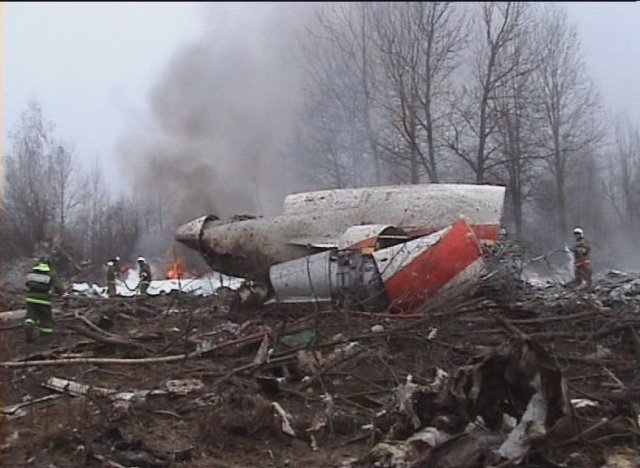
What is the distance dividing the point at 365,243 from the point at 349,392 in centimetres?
295

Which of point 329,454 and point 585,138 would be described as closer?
point 329,454

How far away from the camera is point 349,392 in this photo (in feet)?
17.9

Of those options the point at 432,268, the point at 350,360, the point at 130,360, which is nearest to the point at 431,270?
the point at 432,268

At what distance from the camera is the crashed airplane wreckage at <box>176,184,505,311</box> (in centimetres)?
755

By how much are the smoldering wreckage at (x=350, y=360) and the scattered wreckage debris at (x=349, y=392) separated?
14 millimetres

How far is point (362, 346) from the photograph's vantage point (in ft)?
19.8

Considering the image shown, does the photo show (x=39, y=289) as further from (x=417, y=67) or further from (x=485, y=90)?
(x=485, y=90)

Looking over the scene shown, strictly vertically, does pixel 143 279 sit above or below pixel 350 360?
above

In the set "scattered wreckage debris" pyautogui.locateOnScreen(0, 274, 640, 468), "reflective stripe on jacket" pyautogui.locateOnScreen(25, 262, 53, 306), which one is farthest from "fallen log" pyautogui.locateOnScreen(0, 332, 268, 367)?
"reflective stripe on jacket" pyautogui.locateOnScreen(25, 262, 53, 306)

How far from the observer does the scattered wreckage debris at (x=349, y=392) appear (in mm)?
4086

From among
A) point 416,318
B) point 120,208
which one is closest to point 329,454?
point 416,318

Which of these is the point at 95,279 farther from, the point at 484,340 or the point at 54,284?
the point at 484,340

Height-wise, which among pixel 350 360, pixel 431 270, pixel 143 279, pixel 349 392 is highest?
pixel 143 279

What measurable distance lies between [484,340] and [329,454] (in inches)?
94.1
